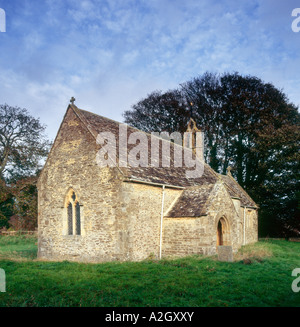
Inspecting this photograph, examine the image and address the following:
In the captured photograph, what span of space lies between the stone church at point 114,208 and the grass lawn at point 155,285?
2.10m

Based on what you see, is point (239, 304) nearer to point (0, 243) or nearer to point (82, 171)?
point (82, 171)

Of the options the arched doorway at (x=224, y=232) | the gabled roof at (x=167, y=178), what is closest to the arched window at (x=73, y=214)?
the gabled roof at (x=167, y=178)

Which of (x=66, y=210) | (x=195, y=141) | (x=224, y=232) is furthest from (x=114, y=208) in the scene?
(x=195, y=141)

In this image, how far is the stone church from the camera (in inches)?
570

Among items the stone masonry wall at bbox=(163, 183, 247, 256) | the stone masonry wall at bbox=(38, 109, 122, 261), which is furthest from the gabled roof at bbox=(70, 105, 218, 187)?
the stone masonry wall at bbox=(163, 183, 247, 256)

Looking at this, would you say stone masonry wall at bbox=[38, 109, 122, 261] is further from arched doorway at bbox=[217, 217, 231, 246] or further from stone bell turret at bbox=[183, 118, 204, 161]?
stone bell turret at bbox=[183, 118, 204, 161]

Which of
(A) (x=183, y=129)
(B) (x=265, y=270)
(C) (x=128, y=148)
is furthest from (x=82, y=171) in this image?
(A) (x=183, y=129)

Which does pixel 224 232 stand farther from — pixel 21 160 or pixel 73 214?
pixel 21 160

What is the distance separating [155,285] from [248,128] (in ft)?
87.5

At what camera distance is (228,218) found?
1684 centimetres

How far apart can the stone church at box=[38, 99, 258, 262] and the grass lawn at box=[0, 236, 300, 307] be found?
6.89 feet

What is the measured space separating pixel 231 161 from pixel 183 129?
6785 mm

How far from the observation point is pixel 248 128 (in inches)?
1280

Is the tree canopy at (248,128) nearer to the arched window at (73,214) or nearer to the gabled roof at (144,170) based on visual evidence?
the gabled roof at (144,170)
